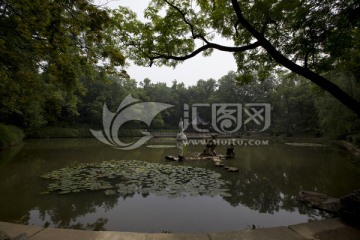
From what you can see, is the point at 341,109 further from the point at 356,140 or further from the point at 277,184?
the point at 277,184

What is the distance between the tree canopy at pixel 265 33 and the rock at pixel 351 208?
56.1 inches

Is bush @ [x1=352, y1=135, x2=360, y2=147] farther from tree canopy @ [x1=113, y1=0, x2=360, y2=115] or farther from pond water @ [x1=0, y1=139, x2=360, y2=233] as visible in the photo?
tree canopy @ [x1=113, y1=0, x2=360, y2=115]

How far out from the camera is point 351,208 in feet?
11.5

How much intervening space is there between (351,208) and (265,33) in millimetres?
4535

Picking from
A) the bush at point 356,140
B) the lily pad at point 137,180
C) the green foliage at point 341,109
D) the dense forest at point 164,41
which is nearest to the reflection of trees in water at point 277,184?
the lily pad at point 137,180

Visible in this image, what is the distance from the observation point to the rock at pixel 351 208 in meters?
3.39

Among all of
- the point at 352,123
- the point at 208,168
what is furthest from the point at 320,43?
the point at 352,123

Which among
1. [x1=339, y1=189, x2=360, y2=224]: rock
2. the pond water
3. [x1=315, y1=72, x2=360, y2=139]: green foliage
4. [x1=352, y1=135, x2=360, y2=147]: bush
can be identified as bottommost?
the pond water

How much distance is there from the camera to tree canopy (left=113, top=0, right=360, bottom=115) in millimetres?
4336

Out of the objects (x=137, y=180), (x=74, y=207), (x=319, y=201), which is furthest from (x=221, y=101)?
(x=74, y=207)

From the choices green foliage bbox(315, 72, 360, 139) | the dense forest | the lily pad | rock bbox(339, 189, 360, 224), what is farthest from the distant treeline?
rock bbox(339, 189, 360, 224)

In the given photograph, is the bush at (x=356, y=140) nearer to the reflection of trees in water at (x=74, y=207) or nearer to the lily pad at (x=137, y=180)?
the lily pad at (x=137, y=180)

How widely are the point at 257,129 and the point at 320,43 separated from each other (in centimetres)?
3485

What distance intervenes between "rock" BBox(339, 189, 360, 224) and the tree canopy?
1425 mm
